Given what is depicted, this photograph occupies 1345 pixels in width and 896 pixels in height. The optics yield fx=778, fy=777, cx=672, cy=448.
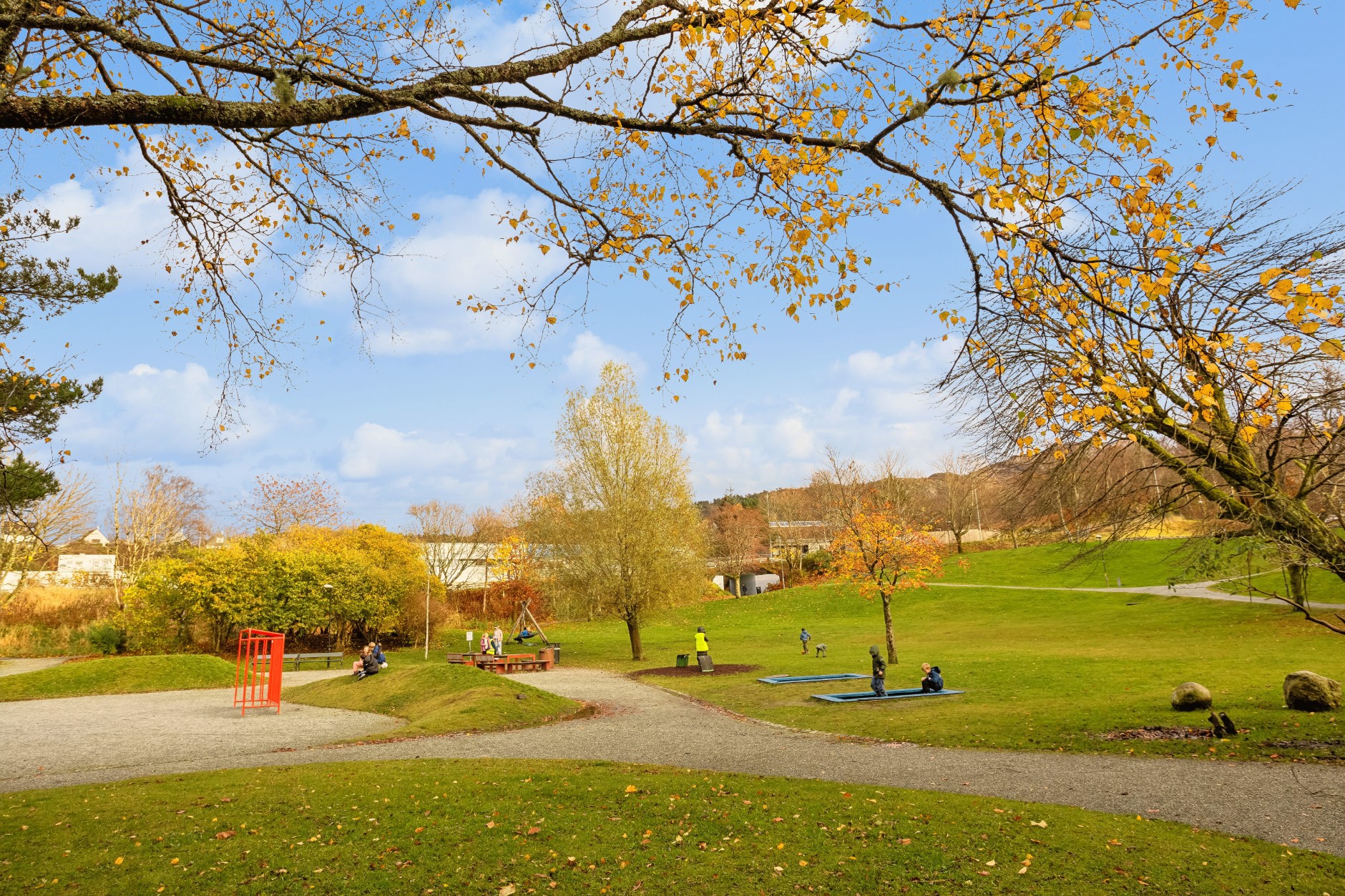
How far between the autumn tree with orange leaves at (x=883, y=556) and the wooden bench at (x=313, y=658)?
59.2 ft

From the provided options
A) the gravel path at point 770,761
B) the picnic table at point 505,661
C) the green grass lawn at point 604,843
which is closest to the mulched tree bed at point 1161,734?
the gravel path at point 770,761

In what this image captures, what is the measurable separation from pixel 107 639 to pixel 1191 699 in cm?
3416

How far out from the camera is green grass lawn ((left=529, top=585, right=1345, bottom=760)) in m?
12.7

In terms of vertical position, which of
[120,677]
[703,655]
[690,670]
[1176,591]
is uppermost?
[120,677]

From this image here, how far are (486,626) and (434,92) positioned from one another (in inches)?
1560

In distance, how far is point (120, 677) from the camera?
22.2 meters

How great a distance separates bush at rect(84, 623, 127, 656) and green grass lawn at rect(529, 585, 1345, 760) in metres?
16.9

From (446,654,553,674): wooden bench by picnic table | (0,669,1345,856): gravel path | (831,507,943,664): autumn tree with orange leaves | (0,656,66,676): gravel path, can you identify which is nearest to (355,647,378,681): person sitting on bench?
(0,669,1345,856): gravel path

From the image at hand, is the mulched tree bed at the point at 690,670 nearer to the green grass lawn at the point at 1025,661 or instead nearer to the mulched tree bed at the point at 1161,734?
the green grass lawn at the point at 1025,661

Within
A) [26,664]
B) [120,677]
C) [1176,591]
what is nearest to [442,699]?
[120,677]

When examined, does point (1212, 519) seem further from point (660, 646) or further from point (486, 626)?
point (486, 626)

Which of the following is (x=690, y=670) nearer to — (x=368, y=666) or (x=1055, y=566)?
(x=368, y=666)

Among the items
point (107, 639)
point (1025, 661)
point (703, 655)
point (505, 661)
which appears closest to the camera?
point (1025, 661)

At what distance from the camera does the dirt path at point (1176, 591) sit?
3475cm
